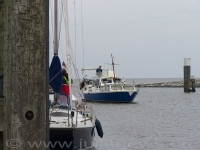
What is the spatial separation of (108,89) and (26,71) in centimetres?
A: 4874

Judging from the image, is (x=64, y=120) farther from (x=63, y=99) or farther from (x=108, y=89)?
(x=108, y=89)

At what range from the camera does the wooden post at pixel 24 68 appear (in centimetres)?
411

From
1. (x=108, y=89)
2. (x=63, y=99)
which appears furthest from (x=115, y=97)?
(x=63, y=99)

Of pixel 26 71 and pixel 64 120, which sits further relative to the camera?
pixel 64 120

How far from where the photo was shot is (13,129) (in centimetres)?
416

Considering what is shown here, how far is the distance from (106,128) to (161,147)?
790 centimetres

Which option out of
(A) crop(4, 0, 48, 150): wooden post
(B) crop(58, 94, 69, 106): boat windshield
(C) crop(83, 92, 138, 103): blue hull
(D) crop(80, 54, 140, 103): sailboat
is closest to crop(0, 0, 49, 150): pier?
(A) crop(4, 0, 48, 150): wooden post

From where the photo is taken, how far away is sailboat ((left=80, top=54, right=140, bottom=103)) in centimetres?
5231

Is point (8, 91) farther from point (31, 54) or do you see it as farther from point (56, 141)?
point (56, 141)

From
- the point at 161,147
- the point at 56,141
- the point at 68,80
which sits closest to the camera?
the point at 56,141

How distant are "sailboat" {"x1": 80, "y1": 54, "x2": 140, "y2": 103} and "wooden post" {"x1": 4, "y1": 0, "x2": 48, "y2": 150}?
4607 centimetres

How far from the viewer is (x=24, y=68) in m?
4.12

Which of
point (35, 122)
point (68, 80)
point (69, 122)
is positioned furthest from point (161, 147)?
point (35, 122)

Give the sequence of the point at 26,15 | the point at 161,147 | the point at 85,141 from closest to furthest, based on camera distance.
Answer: the point at 26,15, the point at 85,141, the point at 161,147
